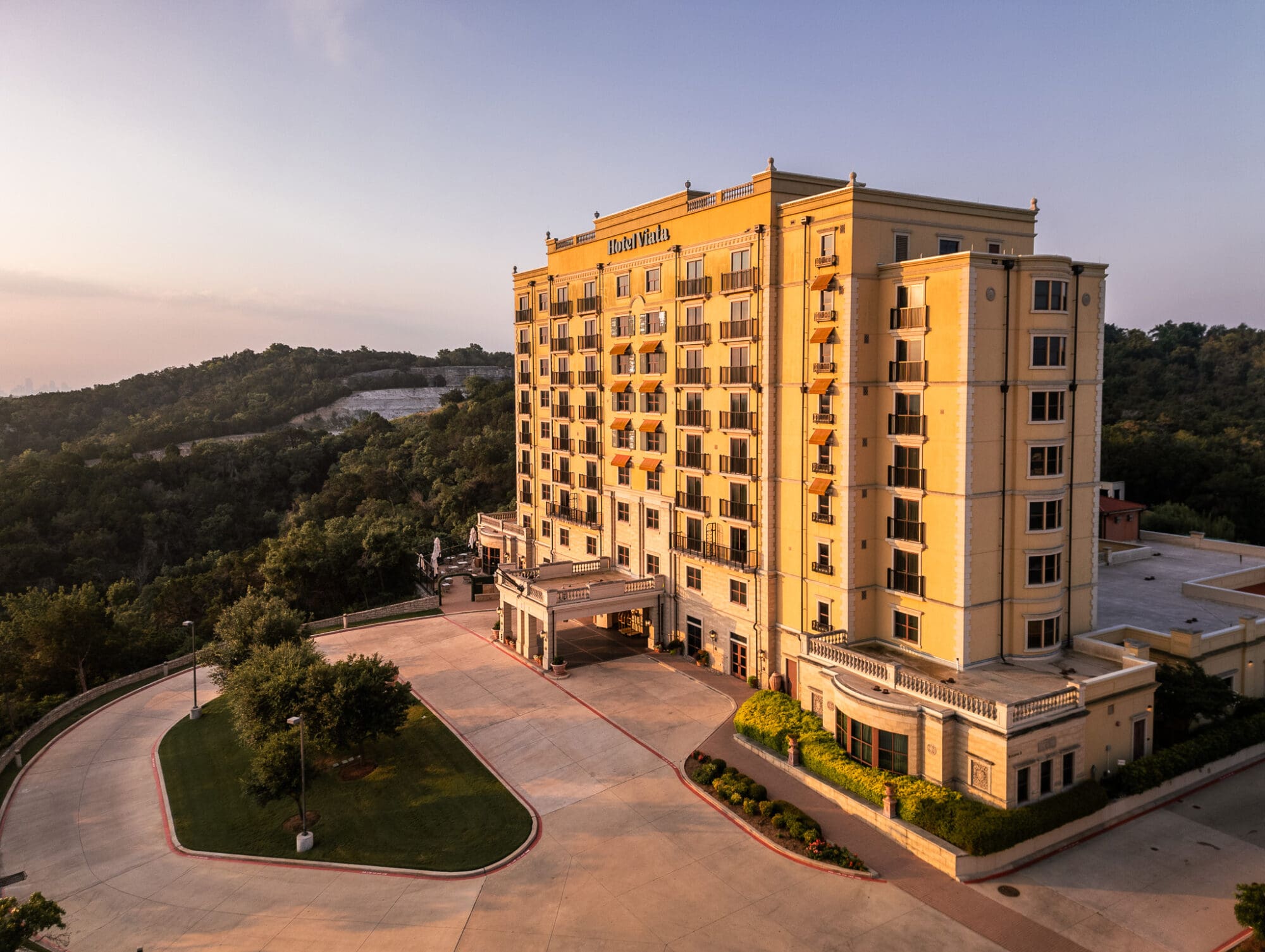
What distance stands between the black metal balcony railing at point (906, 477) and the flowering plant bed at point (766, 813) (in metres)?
15.3

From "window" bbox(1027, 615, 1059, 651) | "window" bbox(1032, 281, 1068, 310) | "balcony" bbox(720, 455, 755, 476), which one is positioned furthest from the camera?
"balcony" bbox(720, 455, 755, 476)

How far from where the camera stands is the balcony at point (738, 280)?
138 feet

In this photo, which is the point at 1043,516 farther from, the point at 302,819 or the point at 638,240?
the point at 302,819

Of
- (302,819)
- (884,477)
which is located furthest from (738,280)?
(302,819)

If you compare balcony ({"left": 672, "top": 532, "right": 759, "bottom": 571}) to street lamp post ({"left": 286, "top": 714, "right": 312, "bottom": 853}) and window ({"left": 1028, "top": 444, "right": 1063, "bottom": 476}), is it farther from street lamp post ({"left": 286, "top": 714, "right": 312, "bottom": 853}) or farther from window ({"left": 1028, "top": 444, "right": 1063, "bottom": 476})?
street lamp post ({"left": 286, "top": 714, "right": 312, "bottom": 853})

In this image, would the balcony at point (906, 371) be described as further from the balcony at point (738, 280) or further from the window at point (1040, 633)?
the window at point (1040, 633)

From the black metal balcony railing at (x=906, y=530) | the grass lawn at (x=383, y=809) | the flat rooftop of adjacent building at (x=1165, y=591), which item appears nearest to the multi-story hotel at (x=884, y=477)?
the black metal balcony railing at (x=906, y=530)

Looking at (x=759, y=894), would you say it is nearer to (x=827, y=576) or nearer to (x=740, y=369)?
(x=827, y=576)

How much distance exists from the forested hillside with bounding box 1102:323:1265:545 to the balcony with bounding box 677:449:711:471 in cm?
4635

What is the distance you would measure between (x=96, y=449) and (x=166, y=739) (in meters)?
→ 101

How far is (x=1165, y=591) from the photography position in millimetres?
45438

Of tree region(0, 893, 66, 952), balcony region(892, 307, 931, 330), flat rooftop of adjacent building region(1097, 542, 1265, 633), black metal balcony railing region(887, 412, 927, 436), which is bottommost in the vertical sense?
tree region(0, 893, 66, 952)

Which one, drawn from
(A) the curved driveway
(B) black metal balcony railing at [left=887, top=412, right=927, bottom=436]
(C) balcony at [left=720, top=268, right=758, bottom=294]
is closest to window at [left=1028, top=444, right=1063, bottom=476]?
(B) black metal balcony railing at [left=887, top=412, right=927, bottom=436]

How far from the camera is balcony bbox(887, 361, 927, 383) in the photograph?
3588cm
